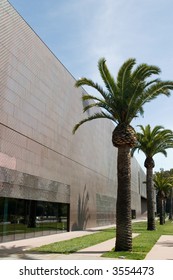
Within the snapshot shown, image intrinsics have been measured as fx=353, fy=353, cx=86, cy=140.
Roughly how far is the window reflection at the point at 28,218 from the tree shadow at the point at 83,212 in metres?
4.56

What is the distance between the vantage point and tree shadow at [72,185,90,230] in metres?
33.8

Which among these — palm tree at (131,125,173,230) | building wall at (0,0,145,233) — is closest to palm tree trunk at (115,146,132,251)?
building wall at (0,0,145,233)

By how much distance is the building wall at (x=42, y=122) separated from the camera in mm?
Answer: 20500

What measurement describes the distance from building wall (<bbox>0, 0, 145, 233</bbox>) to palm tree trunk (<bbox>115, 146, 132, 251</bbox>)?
665 centimetres

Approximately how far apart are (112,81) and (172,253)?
8.66 meters

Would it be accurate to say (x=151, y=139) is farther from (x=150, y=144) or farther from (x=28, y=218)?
(x=28, y=218)

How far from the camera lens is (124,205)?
53.6ft

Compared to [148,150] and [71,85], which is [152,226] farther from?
[71,85]

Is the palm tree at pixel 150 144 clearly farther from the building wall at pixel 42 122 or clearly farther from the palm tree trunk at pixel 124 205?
the palm tree trunk at pixel 124 205

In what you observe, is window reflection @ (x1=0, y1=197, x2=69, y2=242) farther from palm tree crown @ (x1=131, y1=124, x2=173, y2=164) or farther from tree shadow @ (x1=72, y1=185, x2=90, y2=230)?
palm tree crown @ (x1=131, y1=124, x2=173, y2=164)

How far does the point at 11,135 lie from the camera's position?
67.3ft

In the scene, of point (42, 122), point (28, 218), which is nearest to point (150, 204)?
point (42, 122)

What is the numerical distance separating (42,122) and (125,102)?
9603mm
